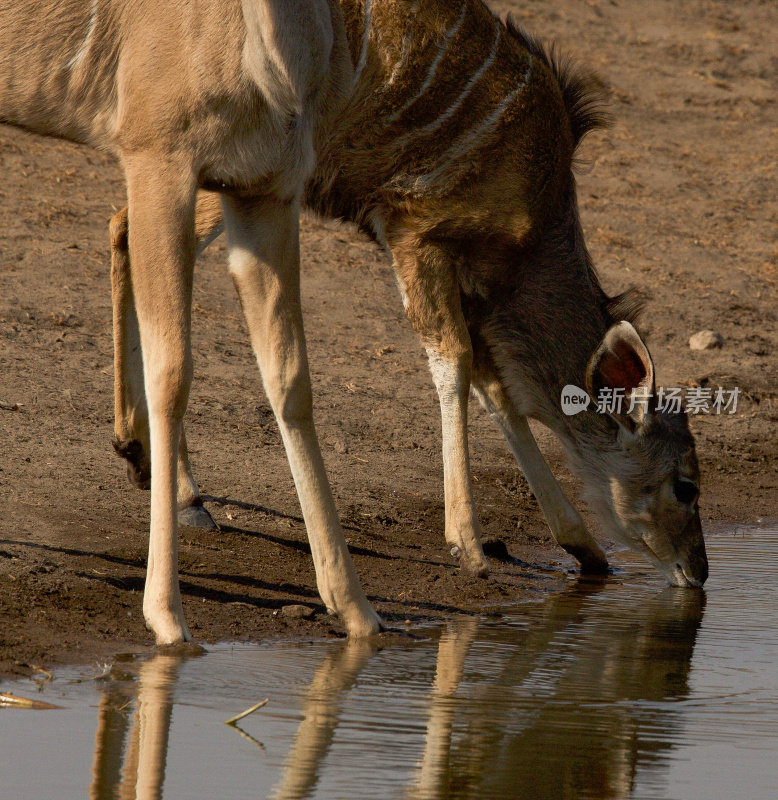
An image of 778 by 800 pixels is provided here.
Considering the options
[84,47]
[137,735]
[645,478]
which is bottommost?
[137,735]

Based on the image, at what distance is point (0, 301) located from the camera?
8.45 meters

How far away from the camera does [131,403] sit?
6070 mm

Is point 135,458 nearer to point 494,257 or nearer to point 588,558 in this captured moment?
point 494,257

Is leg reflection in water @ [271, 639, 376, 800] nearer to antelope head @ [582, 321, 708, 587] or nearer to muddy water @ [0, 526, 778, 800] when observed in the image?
muddy water @ [0, 526, 778, 800]

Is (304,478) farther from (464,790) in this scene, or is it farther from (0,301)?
(0,301)

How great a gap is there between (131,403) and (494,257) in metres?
1.81

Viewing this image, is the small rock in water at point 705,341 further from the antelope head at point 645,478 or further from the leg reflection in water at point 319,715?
the leg reflection in water at point 319,715

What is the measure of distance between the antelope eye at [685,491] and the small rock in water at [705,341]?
3389 mm

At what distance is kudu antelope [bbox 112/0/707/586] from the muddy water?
4.56ft

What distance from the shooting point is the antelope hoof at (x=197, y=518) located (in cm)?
606

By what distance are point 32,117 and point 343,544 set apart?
165 cm

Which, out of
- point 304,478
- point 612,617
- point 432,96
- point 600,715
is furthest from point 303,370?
point 432,96

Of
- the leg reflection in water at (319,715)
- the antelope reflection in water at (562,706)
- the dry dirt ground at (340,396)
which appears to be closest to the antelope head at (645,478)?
the dry dirt ground at (340,396)

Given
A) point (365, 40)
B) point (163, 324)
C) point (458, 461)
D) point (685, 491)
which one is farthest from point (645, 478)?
point (163, 324)
